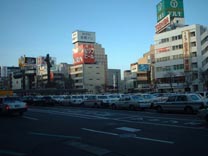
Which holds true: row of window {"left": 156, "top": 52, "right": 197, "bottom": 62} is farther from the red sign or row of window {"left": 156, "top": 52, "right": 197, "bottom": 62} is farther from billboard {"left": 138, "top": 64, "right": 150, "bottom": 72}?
billboard {"left": 138, "top": 64, "right": 150, "bottom": 72}

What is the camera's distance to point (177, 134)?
1179cm

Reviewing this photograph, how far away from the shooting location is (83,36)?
528 feet

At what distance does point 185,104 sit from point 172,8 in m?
72.0

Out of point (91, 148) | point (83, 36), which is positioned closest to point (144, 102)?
point (91, 148)

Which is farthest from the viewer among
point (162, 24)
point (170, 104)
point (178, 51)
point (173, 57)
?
point (162, 24)

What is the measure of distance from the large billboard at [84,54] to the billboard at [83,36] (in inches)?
756

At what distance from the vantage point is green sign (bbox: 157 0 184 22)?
290 ft

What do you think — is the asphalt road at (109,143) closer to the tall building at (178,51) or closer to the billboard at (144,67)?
the tall building at (178,51)

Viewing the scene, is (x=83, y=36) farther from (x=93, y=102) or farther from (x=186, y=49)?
(x=93, y=102)

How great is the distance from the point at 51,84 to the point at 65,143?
12871 centimetres

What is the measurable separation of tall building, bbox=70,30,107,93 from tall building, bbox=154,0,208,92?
51202mm

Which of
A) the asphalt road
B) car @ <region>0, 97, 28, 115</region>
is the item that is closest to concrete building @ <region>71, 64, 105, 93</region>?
car @ <region>0, 97, 28, 115</region>

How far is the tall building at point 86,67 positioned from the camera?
138 metres

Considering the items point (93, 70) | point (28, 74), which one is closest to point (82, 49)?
point (93, 70)
